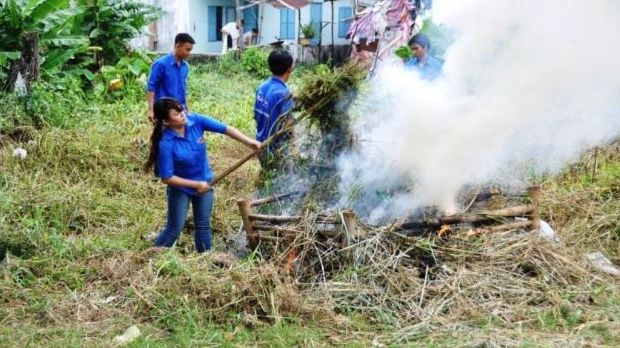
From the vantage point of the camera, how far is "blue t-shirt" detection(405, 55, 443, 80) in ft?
20.1

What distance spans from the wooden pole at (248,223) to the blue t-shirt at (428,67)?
207 centimetres

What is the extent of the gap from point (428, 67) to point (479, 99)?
1273mm

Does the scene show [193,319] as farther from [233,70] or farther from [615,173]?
[233,70]

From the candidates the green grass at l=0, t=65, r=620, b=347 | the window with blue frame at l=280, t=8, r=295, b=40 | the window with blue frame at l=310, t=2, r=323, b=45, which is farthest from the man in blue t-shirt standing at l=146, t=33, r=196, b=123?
the window with blue frame at l=280, t=8, r=295, b=40

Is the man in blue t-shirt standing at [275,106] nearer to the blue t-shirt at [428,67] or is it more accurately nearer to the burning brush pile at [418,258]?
the burning brush pile at [418,258]

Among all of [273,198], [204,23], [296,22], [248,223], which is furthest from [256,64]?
[248,223]

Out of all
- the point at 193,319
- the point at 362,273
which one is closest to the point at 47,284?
the point at 193,319

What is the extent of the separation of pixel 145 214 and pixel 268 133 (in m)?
1.81

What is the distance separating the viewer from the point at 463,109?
17.7 ft

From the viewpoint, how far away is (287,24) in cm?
2128

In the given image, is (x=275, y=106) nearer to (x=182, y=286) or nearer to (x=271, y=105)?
(x=271, y=105)

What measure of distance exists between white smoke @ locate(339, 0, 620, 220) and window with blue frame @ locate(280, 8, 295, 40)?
616 inches

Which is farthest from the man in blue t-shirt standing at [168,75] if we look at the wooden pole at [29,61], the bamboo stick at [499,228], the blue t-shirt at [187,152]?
the bamboo stick at [499,228]

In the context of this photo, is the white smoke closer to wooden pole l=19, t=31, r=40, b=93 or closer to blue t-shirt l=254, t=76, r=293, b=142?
blue t-shirt l=254, t=76, r=293, b=142
